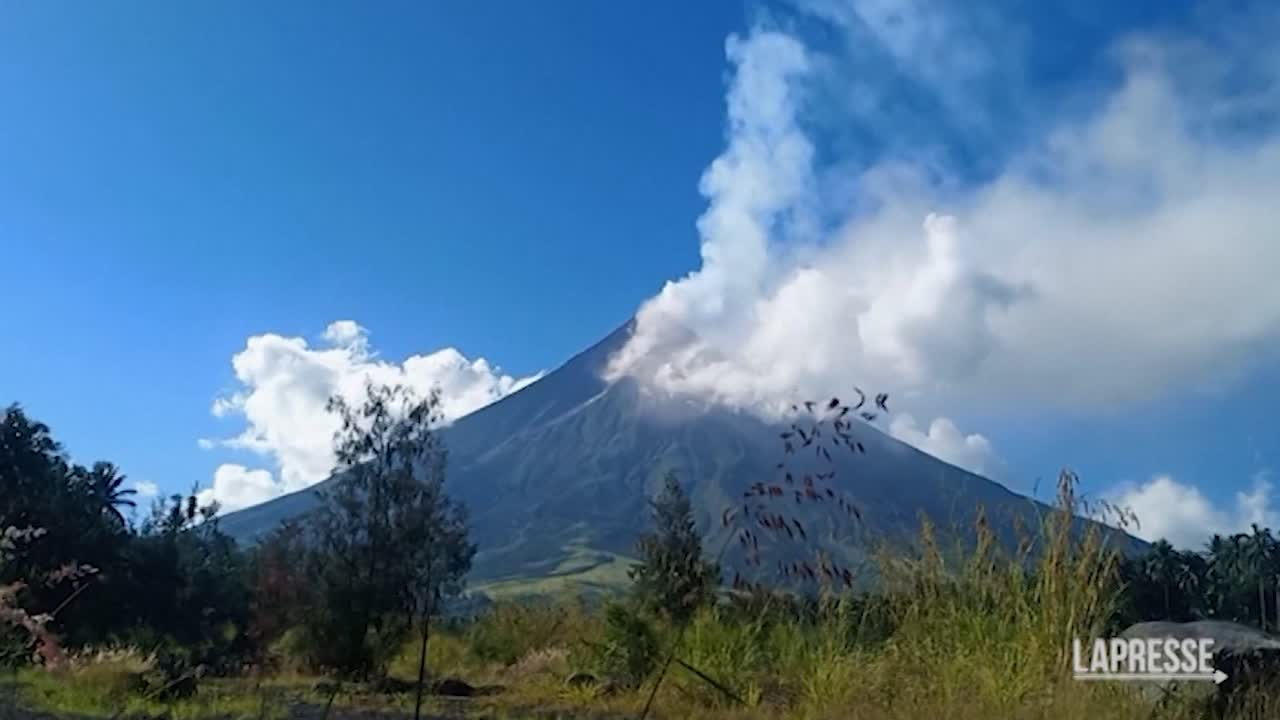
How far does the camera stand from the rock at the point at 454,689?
761 cm

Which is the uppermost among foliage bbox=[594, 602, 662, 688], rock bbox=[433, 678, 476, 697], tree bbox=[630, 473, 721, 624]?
tree bbox=[630, 473, 721, 624]

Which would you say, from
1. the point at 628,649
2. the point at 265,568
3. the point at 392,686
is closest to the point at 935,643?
the point at 628,649

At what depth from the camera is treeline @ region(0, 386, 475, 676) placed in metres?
5.72

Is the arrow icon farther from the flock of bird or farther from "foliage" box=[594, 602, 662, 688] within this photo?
"foliage" box=[594, 602, 662, 688]

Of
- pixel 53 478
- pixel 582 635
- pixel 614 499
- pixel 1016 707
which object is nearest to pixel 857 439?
pixel 1016 707

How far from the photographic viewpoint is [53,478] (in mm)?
27734

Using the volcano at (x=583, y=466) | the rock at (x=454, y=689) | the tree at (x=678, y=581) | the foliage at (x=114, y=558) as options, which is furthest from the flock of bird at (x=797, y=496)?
the volcano at (x=583, y=466)

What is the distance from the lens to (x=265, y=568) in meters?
18.2

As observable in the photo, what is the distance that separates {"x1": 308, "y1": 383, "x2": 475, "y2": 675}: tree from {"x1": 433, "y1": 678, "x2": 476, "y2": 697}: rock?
119 inches

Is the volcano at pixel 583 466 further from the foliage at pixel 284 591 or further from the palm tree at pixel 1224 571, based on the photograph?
the foliage at pixel 284 591

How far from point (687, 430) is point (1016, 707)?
513ft

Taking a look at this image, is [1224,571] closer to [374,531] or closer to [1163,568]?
[1163,568]
